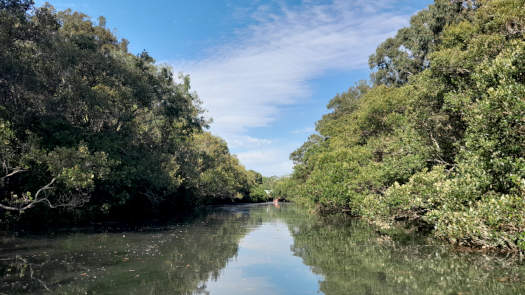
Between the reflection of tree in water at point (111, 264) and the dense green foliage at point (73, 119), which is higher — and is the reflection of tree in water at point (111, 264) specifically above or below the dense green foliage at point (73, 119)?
below

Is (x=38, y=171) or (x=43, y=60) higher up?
(x=43, y=60)

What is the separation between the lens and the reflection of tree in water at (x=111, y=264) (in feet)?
29.4

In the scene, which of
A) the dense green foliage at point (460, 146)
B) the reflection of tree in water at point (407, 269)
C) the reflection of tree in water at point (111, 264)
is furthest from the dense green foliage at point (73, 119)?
the dense green foliage at point (460, 146)

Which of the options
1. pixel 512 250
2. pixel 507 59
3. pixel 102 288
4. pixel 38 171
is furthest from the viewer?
pixel 38 171

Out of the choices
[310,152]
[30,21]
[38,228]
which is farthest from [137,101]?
[310,152]

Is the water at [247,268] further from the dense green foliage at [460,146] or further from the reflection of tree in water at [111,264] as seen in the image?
the dense green foliage at [460,146]

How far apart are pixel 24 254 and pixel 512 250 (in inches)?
706

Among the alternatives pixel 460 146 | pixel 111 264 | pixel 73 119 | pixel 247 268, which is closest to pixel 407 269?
pixel 247 268

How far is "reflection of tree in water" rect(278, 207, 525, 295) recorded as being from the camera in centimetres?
870

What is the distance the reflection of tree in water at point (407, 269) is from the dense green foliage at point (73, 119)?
1280 centimetres

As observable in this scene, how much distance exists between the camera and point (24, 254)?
13188 millimetres

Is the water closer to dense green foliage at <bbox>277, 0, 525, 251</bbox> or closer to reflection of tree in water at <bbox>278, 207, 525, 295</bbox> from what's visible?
reflection of tree in water at <bbox>278, 207, 525, 295</bbox>

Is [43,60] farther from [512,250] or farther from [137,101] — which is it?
[512,250]

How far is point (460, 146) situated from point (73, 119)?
22.1 metres
